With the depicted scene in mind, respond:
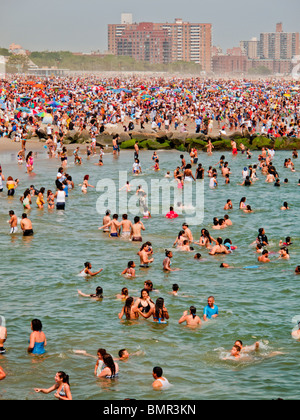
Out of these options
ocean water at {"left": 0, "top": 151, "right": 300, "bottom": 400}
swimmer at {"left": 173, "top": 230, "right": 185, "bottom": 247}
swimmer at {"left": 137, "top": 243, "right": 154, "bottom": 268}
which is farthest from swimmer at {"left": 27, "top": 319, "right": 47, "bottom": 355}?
swimmer at {"left": 173, "top": 230, "right": 185, "bottom": 247}

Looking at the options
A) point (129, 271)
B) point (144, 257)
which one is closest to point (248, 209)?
point (144, 257)

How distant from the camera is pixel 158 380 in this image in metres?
11.5

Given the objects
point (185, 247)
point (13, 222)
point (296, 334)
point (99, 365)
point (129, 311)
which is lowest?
point (296, 334)

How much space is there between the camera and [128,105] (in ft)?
197

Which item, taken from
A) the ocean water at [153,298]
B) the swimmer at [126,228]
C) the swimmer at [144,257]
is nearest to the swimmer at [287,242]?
the ocean water at [153,298]

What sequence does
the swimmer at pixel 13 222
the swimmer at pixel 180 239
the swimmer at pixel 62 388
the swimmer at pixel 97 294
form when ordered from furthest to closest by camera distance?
the swimmer at pixel 13 222, the swimmer at pixel 180 239, the swimmer at pixel 97 294, the swimmer at pixel 62 388

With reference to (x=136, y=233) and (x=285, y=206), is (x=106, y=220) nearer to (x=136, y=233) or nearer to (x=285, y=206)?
(x=136, y=233)

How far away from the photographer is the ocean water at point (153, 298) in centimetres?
1193

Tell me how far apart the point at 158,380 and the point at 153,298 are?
4.77m

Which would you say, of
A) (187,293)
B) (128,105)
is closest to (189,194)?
(187,293)

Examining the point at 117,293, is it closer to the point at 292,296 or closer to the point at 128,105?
the point at 292,296

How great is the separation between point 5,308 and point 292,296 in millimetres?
6851

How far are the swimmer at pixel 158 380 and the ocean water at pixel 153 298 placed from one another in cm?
12

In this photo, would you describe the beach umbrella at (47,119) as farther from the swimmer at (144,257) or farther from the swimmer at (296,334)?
the swimmer at (296,334)
